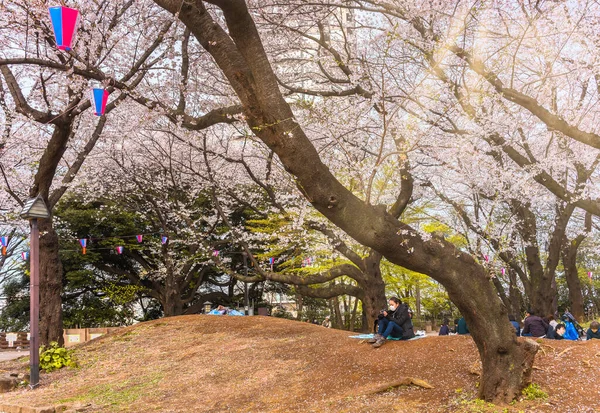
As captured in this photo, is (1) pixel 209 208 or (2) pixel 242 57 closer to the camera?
(2) pixel 242 57

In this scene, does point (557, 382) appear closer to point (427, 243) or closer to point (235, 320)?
point (427, 243)

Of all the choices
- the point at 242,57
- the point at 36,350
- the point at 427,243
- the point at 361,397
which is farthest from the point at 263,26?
the point at 36,350

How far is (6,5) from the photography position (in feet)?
29.9

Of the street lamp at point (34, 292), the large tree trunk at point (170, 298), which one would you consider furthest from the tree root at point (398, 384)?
the large tree trunk at point (170, 298)

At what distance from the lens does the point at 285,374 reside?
8.57 m

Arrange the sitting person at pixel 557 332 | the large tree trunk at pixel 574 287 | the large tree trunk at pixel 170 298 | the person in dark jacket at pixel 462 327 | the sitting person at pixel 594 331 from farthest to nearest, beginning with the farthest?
the large tree trunk at pixel 170 298
the large tree trunk at pixel 574 287
the person in dark jacket at pixel 462 327
the sitting person at pixel 557 332
the sitting person at pixel 594 331

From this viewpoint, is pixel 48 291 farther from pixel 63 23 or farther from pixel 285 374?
pixel 63 23

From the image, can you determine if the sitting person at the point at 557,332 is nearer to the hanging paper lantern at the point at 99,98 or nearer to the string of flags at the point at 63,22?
the hanging paper lantern at the point at 99,98

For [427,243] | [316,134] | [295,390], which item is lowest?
[295,390]

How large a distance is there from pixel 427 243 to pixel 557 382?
2.38 metres

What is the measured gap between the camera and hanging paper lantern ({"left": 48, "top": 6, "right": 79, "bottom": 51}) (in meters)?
5.24

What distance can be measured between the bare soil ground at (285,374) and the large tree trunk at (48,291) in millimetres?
958

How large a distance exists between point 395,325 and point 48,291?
310 inches

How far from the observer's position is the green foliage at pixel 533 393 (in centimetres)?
562
